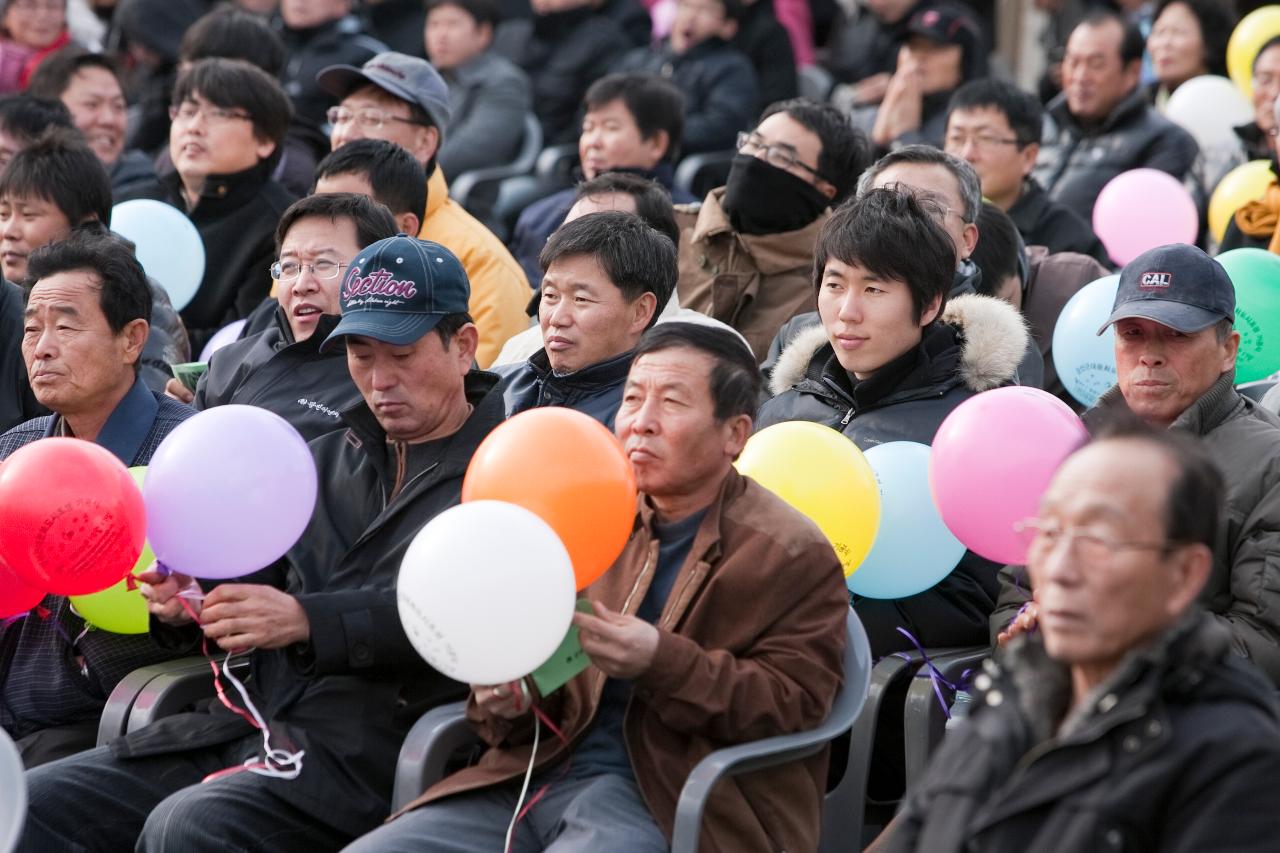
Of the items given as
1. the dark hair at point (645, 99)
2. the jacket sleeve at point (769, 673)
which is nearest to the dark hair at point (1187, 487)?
the jacket sleeve at point (769, 673)

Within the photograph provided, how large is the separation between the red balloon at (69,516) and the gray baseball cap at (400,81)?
10.4 feet

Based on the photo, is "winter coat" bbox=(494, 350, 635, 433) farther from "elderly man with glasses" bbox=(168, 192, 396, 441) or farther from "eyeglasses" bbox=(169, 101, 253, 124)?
"eyeglasses" bbox=(169, 101, 253, 124)

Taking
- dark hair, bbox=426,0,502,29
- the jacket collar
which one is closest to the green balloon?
the jacket collar

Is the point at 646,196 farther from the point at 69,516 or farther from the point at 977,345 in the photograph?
the point at 69,516

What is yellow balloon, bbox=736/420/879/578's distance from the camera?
146 inches

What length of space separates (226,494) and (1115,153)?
17.2 feet

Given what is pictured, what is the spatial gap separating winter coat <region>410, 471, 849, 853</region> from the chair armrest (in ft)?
0.17

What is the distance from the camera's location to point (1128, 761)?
2.41 meters

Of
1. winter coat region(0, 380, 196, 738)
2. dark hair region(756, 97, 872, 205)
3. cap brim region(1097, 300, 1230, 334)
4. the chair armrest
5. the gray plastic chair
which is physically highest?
dark hair region(756, 97, 872, 205)

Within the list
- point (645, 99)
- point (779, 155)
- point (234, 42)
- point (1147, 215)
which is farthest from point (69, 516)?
point (234, 42)

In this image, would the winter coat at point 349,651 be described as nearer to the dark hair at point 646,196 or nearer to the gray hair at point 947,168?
the dark hair at point 646,196

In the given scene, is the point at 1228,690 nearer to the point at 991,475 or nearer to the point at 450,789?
the point at 991,475

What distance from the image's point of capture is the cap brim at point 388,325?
151 inches

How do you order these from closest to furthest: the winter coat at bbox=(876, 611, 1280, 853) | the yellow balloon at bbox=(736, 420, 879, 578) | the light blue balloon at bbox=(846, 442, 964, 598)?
the winter coat at bbox=(876, 611, 1280, 853), the yellow balloon at bbox=(736, 420, 879, 578), the light blue balloon at bbox=(846, 442, 964, 598)
